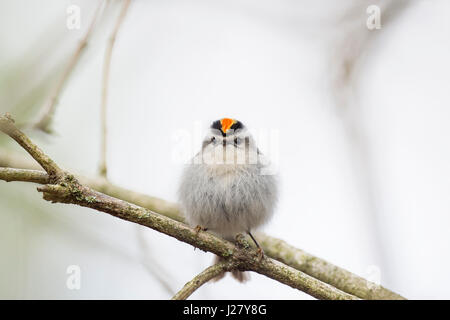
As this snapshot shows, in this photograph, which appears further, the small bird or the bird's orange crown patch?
the bird's orange crown patch

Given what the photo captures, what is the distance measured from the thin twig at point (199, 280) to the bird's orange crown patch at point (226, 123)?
136cm

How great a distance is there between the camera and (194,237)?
9.73 ft

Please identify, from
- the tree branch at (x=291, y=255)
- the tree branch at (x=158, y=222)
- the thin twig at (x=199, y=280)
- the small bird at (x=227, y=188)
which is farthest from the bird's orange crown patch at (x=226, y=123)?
the thin twig at (x=199, y=280)

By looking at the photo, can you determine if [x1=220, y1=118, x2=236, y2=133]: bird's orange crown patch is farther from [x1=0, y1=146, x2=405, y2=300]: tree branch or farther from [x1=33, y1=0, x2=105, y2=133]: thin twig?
[x1=33, y1=0, x2=105, y2=133]: thin twig

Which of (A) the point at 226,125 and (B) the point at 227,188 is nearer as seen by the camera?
(B) the point at 227,188

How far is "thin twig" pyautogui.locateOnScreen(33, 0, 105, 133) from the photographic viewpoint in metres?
3.95

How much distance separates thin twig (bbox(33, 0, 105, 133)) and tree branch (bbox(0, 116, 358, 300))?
1581 millimetres

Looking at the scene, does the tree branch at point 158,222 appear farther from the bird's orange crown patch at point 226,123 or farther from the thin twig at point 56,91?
the thin twig at point 56,91

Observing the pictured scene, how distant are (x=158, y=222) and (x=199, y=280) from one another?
42 centimetres

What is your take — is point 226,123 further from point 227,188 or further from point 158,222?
point 158,222

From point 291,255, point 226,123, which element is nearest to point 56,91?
point 226,123

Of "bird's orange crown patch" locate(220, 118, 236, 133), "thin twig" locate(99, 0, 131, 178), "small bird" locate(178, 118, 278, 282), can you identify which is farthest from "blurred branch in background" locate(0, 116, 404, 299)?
"thin twig" locate(99, 0, 131, 178)

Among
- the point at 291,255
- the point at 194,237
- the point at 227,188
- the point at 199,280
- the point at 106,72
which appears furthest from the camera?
the point at 291,255
